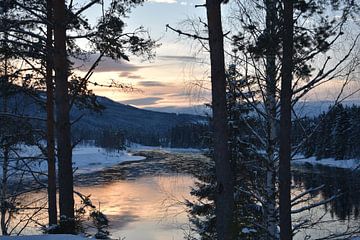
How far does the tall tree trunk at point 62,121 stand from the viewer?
7.06 metres

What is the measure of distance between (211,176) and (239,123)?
218 cm

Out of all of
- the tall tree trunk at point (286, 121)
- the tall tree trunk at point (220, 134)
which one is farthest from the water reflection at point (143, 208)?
the tall tree trunk at point (220, 134)

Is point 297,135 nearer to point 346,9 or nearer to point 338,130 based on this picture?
point 346,9

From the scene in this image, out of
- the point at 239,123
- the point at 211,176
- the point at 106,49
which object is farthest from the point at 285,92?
the point at 211,176

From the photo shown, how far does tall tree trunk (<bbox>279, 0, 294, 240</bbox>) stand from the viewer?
21.5 feet

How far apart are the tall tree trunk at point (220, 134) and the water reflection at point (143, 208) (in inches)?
327

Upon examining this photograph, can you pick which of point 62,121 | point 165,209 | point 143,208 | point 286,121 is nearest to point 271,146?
point 286,121

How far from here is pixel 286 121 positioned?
268 inches

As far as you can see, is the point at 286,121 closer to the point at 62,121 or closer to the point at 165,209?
the point at 62,121

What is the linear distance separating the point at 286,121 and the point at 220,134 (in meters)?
1.87

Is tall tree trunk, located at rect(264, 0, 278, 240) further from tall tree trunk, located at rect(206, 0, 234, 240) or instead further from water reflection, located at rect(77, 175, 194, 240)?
water reflection, located at rect(77, 175, 194, 240)

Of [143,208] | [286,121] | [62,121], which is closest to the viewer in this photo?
[286,121]

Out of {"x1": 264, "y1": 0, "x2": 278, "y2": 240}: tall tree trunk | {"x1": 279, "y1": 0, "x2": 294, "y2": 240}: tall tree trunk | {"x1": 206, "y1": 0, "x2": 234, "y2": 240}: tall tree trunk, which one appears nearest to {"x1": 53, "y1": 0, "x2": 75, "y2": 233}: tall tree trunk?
{"x1": 206, "y1": 0, "x2": 234, "y2": 240}: tall tree trunk

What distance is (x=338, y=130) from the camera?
66.4m
